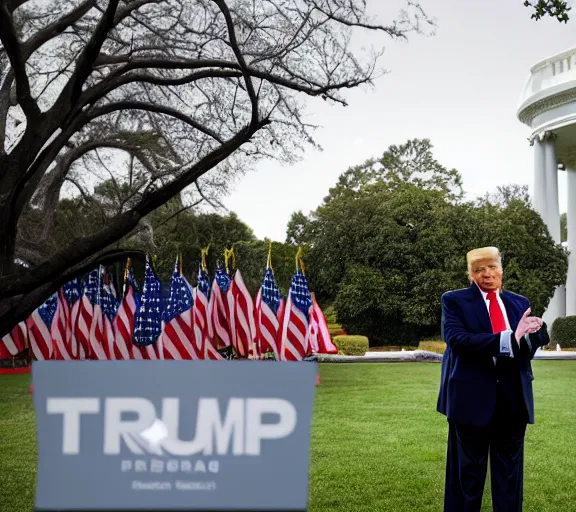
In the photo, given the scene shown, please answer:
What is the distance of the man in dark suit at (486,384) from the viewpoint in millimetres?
4141

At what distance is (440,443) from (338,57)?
572 centimetres

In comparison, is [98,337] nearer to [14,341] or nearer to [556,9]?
[14,341]

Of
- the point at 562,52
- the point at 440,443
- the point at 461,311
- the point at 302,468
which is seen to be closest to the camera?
the point at 302,468

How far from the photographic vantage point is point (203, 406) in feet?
8.12

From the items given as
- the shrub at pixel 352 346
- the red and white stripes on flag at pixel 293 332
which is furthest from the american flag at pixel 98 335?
the shrub at pixel 352 346

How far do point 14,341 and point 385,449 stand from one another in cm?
1047

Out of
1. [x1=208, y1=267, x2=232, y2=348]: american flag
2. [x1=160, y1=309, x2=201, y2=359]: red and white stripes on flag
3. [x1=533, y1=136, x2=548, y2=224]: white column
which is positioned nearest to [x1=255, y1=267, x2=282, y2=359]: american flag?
[x1=208, y1=267, x2=232, y2=348]: american flag

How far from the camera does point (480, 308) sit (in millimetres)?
4367

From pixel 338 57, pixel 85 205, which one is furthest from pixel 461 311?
pixel 85 205

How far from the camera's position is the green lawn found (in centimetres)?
666

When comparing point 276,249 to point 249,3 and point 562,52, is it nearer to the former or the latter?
point 562,52

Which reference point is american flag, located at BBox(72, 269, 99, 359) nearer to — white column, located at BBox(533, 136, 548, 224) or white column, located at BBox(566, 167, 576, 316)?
white column, located at BBox(533, 136, 548, 224)

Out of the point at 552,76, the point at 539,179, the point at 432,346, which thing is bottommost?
the point at 432,346

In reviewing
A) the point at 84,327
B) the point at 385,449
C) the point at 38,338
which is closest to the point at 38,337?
the point at 38,338
